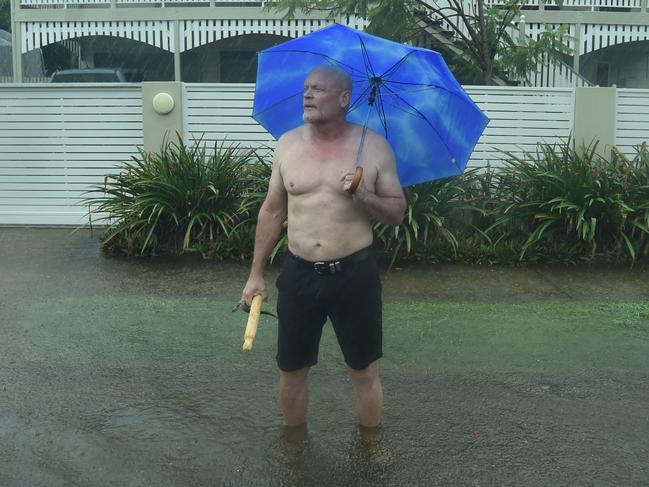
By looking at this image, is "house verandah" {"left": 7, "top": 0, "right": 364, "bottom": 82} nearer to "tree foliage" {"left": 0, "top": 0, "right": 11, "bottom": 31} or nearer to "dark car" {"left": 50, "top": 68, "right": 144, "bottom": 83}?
"dark car" {"left": 50, "top": 68, "right": 144, "bottom": 83}

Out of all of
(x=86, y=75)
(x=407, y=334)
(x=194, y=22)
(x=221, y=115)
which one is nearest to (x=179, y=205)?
(x=221, y=115)

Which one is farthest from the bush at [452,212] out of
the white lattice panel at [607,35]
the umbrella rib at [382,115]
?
the white lattice panel at [607,35]

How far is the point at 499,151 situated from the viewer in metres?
9.27

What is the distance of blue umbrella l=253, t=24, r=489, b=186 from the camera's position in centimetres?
407

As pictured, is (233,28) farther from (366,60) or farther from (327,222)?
(327,222)

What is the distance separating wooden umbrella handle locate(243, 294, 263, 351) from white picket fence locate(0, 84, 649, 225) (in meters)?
5.51

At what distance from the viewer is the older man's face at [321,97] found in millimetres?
3740

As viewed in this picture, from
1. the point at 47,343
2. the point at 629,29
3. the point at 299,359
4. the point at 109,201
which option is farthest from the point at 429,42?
the point at 299,359

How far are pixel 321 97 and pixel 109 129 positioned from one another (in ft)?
22.1

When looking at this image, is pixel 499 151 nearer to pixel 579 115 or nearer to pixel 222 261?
pixel 579 115

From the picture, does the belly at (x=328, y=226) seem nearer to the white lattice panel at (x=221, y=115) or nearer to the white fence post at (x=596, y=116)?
the white lattice panel at (x=221, y=115)

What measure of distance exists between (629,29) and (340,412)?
54.2ft

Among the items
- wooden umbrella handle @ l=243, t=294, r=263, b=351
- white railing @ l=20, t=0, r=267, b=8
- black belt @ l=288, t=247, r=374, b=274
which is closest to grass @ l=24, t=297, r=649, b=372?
wooden umbrella handle @ l=243, t=294, r=263, b=351

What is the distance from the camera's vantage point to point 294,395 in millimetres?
4164
